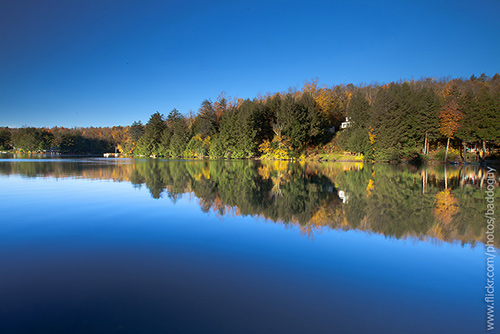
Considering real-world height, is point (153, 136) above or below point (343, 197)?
above

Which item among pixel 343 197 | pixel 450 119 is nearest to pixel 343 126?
pixel 450 119

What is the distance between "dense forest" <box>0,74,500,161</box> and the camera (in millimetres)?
32812

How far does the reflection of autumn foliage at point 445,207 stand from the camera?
6449mm

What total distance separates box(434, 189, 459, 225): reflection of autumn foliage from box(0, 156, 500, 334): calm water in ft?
0.17

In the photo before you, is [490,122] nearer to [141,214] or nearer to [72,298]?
[141,214]

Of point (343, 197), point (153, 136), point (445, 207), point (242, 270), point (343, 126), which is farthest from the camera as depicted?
point (153, 136)

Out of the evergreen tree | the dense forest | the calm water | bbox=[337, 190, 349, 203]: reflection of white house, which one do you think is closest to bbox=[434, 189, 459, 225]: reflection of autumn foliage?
the calm water

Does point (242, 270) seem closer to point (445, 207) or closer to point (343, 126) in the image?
point (445, 207)

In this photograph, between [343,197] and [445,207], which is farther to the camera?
[343,197]

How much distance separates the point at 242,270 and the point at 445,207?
22.7 feet

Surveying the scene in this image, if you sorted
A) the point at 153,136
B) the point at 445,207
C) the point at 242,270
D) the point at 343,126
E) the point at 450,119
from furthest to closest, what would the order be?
the point at 153,136 < the point at 343,126 < the point at 450,119 < the point at 445,207 < the point at 242,270

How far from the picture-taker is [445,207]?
770 cm

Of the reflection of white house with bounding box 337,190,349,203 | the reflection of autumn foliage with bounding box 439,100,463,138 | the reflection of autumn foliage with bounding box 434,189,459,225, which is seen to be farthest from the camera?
the reflection of autumn foliage with bounding box 439,100,463,138

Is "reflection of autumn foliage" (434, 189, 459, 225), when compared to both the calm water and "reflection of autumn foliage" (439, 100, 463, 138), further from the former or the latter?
"reflection of autumn foliage" (439, 100, 463, 138)
